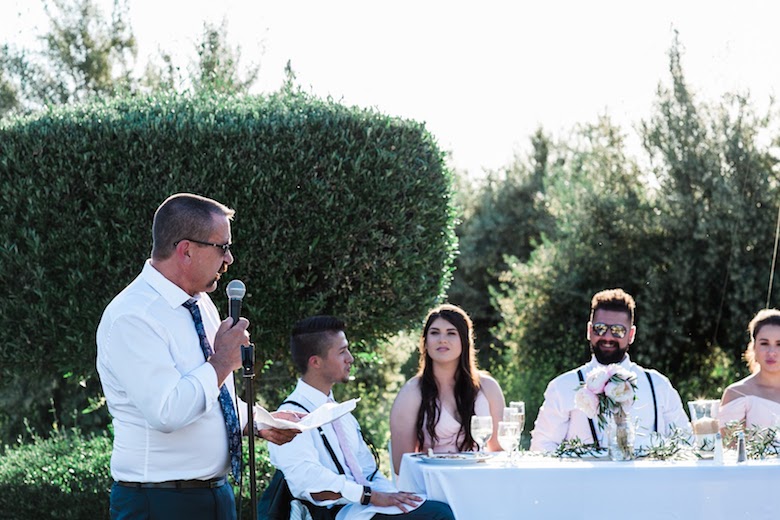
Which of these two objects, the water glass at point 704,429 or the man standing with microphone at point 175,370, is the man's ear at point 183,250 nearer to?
the man standing with microphone at point 175,370

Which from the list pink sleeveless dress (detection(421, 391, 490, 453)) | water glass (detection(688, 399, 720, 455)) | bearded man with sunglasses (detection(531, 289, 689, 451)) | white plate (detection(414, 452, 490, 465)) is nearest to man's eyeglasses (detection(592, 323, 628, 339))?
bearded man with sunglasses (detection(531, 289, 689, 451))

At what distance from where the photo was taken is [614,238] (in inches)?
648

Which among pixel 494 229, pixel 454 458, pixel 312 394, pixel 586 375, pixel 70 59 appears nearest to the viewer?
pixel 454 458

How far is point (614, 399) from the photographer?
5488 millimetres

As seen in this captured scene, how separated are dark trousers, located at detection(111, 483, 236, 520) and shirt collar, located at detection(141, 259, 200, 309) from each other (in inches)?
27.7

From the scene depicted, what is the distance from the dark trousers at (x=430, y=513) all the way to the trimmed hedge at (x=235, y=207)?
144 inches

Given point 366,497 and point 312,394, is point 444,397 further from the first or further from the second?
point 366,497

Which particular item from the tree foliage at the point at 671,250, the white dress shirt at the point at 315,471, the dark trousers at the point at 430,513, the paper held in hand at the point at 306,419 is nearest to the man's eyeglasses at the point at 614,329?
the white dress shirt at the point at 315,471

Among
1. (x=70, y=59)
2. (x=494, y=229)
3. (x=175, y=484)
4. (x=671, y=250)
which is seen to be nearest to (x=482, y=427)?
(x=175, y=484)

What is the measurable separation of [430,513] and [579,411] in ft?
5.24

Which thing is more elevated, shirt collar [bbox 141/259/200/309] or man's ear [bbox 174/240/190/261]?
man's ear [bbox 174/240/190/261]

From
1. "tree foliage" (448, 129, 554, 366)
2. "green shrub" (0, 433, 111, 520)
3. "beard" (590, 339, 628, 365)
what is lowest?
"green shrub" (0, 433, 111, 520)

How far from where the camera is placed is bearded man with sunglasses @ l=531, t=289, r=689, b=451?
21.1 ft

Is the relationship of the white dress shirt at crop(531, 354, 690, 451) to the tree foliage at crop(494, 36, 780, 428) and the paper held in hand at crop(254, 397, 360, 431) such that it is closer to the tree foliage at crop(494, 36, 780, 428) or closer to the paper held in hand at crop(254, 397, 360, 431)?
the paper held in hand at crop(254, 397, 360, 431)
